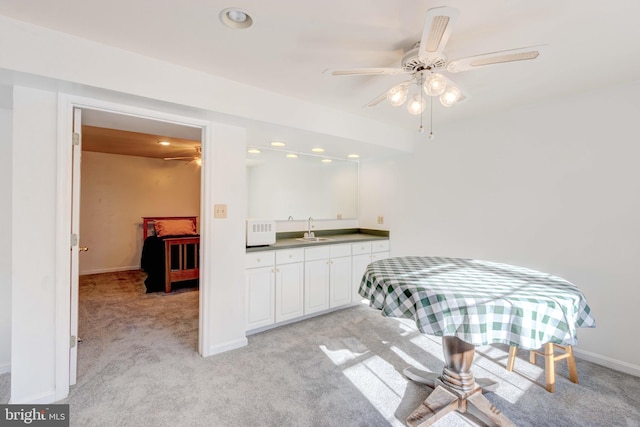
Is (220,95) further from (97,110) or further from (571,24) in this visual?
(571,24)

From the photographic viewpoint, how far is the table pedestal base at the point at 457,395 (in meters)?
1.56

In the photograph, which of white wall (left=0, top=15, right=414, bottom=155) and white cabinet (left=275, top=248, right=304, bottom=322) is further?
white cabinet (left=275, top=248, right=304, bottom=322)

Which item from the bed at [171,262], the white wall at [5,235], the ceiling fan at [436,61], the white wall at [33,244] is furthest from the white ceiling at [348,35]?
the bed at [171,262]

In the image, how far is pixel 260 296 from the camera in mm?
2717

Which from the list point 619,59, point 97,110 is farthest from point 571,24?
point 97,110

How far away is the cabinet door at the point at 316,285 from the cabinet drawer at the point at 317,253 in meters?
0.04

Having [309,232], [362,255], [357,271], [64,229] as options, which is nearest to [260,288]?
[309,232]

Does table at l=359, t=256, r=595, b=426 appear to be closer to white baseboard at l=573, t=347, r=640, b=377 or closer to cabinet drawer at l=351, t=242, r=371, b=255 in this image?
white baseboard at l=573, t=347, r=640, b=377

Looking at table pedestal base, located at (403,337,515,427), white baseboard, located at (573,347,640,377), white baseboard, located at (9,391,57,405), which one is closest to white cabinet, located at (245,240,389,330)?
white baseboard, located at (9,391,57,405)

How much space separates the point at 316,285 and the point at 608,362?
2.51 metres

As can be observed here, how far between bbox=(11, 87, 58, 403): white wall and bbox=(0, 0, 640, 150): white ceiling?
0.54 m

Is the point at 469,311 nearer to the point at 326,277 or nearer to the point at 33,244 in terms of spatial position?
the point at 326,277

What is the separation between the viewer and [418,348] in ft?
8.06

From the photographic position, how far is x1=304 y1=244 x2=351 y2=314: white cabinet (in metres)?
3.08
